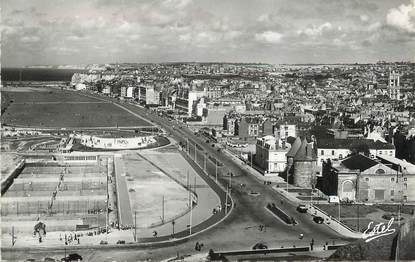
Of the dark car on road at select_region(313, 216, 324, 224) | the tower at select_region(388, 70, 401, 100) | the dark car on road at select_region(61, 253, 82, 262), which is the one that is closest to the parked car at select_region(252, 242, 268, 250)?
the dark car on road at select_region(313, 216, 324, 224)

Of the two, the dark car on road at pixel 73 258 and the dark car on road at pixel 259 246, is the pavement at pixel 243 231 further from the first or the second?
the dark car on road at pixel 73 258

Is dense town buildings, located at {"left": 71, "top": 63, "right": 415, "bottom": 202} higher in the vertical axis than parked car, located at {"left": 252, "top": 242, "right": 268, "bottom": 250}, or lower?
higher

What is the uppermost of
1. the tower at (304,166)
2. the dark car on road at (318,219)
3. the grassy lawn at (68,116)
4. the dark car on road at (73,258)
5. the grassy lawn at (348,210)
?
the tower at (304,166)

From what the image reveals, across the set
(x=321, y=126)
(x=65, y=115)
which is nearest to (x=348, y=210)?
(x=321, y=126)

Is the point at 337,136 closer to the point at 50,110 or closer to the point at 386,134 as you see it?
the point at 386,134

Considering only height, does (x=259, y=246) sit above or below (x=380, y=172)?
below

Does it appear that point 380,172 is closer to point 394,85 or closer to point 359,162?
point 359,162

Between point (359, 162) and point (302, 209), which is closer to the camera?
point (302, 209)

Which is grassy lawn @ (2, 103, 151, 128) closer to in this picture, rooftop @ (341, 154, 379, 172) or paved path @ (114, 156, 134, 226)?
→ paved path @ (114, 156, 134, 226)

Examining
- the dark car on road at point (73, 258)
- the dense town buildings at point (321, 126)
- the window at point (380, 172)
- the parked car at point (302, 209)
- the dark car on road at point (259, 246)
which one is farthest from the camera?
the dense town buildings at point (321, 126)

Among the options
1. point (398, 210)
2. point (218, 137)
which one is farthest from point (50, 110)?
point (398, 210)

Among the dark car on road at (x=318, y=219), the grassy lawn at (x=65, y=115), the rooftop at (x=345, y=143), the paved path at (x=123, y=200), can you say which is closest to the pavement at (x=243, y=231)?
the dark car on road at (x=318, y=219)
